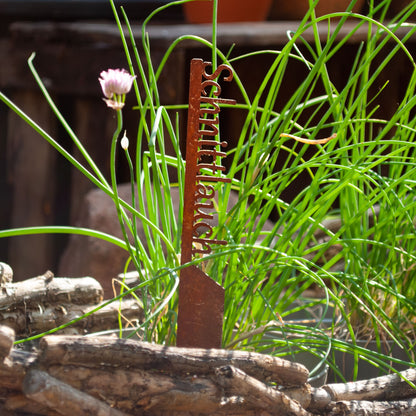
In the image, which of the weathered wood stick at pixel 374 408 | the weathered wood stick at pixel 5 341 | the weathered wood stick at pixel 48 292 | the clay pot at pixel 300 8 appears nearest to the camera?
the weathered wood stick at pixel 5 341

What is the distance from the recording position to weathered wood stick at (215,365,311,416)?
57 centimetres

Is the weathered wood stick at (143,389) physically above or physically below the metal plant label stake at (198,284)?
below

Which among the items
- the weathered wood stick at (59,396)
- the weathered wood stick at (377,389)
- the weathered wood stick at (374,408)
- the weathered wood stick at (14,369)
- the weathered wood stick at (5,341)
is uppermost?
the weathered wood stick at (5,341)

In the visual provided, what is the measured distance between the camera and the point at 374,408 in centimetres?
65

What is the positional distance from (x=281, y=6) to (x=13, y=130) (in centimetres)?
110

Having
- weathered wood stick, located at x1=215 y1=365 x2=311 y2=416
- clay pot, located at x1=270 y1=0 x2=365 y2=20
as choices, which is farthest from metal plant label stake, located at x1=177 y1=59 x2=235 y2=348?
clay pot, located at x1=270 y1=0 x2=365 y2=20

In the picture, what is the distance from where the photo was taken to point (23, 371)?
1.76 ft

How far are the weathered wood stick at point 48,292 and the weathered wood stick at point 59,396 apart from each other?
342mm

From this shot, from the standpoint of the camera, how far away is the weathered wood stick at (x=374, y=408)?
2.09 feet

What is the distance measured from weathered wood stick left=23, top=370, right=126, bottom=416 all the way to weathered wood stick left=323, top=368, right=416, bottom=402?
0.79 feet

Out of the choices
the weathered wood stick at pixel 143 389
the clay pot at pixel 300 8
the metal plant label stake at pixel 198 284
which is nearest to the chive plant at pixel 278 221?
the metal plant label stake at pixel 198 284

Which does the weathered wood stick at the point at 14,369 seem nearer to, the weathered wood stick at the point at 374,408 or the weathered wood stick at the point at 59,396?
the weathered wood stick at the point at 59,396

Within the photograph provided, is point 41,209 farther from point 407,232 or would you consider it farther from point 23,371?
point 23,371

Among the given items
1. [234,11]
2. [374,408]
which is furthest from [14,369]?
[234,11]
